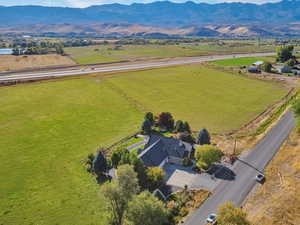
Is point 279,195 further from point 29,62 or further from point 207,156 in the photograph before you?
point 29,62

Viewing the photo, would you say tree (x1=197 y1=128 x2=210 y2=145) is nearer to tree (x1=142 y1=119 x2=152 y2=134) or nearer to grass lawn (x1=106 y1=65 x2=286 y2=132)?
grass lawn (x1=106 y1=65 x2=286 y2=132)

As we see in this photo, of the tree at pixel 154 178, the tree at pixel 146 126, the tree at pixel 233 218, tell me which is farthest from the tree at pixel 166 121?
the tree at pixel 233 218

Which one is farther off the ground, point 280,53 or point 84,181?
point 280,53

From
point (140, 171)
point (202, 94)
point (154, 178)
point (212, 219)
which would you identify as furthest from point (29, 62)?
point (212, 219)

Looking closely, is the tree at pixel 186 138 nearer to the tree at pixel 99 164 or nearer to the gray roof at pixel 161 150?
the gray roof at pixel 161 150

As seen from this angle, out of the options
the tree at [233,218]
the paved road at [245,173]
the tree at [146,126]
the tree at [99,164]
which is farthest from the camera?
the tree at [146,126]

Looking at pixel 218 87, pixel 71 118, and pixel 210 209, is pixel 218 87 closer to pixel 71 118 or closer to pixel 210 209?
pixel 71 118

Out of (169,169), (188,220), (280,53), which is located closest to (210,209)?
(188,220)

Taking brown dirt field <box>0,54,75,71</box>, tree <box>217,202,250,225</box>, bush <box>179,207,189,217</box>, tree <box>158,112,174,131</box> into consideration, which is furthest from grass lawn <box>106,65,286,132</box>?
brown dirt field <box>0,54,75,71</box>
